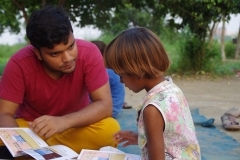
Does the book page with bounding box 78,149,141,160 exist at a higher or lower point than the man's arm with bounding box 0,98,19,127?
lower

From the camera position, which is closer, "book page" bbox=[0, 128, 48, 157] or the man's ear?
"book page" bbox=[0, 128, 48, 157]

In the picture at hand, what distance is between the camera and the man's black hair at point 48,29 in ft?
7.63

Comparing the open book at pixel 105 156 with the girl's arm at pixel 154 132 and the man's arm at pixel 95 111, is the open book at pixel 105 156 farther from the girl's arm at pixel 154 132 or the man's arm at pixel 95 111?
the girl's arm at pixel 154 132

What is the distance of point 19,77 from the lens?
2596mm

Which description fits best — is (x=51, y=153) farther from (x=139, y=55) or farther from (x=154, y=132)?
(x=139, y=55)

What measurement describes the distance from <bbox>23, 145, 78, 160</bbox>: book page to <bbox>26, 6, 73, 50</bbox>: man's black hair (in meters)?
0.71

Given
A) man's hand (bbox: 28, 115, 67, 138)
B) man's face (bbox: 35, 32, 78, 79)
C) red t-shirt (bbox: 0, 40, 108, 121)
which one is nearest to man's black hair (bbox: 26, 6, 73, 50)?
man's face (bbox: 35, 32, 78, 79)

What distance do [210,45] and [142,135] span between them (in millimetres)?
8176

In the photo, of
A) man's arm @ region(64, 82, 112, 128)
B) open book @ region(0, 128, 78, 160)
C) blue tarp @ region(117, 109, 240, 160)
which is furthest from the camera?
blue tarp @ region(117, 109, 240, 160)

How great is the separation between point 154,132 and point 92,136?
1.05 meters

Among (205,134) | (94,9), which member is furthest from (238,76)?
(205,134)

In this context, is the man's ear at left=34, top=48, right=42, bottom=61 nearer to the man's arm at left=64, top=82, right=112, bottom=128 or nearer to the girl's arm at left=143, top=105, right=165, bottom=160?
the man's arm at left=64, top=82, right=112, bottom=128

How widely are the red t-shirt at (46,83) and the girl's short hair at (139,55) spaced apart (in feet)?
2.78

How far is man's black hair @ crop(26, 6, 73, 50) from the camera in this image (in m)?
2.33
